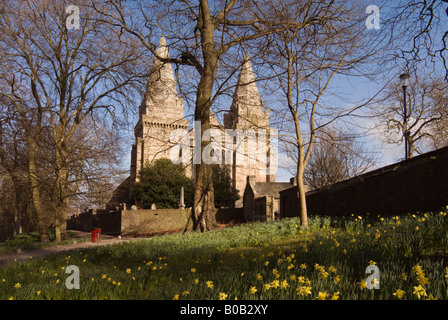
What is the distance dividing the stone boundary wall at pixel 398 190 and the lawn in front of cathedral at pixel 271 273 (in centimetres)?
429

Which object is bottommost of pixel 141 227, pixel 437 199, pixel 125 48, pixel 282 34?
pixel 141 227

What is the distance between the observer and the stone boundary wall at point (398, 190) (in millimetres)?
10148

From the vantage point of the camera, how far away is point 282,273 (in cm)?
403

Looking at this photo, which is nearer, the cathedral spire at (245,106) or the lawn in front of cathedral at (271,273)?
the lawn in front of cathedral at (271,273)

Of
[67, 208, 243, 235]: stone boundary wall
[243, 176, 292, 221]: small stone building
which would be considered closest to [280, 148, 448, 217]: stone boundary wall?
[243, 176, 292, 221]: small stone building

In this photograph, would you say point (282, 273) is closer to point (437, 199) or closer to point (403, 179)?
point (437, 199)

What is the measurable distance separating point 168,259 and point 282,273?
297 centimetres

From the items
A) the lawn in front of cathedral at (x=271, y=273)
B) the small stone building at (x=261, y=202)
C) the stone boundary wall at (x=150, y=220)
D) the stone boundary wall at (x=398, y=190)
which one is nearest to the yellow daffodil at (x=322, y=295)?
the lawn in front of cathedral at (x=271, y=273)

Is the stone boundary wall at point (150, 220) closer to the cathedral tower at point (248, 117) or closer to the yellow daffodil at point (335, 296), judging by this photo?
the cathedral tower at point (248, 117)

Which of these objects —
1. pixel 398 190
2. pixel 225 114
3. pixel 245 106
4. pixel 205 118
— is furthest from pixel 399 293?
pixel 225 114

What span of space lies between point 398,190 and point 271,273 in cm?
915

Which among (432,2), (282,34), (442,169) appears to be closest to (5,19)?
(282,34)

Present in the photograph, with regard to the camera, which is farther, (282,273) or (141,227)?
(141,227)
